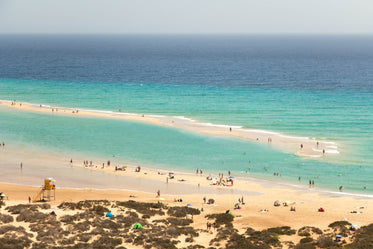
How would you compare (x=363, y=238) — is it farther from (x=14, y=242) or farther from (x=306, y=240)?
(x=14, y=242)

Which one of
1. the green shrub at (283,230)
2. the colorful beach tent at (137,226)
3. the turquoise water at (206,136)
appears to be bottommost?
the green shrub at (283,230)

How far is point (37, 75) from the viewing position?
143750 millimetres

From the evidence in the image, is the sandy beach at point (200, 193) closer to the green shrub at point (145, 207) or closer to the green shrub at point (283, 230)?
the green shrub at point (283, 230)

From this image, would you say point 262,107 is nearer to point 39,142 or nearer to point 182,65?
point 39,142

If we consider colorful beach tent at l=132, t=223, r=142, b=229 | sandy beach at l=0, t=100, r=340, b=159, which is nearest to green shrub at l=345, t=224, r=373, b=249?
colorful beach tent at l=132, t=223, r=142, b=229

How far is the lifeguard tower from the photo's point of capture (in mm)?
44312

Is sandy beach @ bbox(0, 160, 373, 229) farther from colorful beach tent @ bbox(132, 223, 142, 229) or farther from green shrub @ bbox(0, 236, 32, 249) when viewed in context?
green shrub @ bbox(0, 236, 32, 249)

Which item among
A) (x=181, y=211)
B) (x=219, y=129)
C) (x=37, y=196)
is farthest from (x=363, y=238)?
(x=219, y=129)

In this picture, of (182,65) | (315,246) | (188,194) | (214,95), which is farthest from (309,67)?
(315,246)

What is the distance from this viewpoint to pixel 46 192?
47.8 m

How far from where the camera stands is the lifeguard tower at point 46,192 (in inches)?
1745

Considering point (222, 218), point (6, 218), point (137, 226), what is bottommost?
point (137, 226)

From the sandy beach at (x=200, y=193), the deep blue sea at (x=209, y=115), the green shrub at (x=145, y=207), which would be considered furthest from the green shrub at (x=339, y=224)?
the green shrub at (x=145, y=207)

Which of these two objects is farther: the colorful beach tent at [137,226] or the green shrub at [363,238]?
the colorful beach tent at [137,226]
